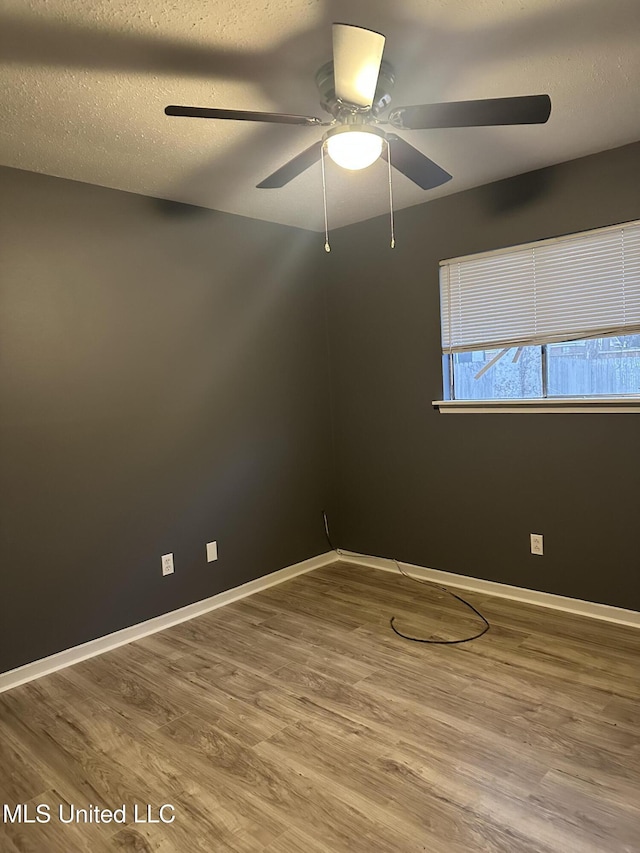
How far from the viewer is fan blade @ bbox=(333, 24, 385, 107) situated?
1544mm

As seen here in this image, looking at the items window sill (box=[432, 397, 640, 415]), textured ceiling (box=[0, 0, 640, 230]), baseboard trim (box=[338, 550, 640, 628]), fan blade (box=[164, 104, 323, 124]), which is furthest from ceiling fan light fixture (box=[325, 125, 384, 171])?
baseboard trim (box=[338, 550, 640, 628])

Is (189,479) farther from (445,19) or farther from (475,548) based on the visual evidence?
(445,19)

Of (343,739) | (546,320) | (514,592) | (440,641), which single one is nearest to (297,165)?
(546,320)

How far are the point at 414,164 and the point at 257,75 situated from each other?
650 mm

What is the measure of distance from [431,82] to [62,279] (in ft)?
6.26

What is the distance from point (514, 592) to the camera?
3.48m

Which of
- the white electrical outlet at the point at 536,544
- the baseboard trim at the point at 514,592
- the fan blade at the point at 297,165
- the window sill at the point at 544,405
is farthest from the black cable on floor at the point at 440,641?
the fan blade at the point at 297,165

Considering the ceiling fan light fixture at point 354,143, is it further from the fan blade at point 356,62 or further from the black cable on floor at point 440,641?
the black cable on floor at point 440,641

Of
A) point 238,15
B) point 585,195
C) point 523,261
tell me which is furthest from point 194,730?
point 585,195

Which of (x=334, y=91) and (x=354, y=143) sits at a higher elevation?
(x=334, y=91)

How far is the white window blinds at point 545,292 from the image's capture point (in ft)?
9.75

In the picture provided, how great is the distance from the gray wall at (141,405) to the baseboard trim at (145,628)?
4cm

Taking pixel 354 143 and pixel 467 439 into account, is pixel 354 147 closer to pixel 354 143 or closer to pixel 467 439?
pixel 354 143

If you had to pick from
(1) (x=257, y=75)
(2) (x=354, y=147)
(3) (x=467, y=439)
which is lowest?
(3) (x=467, y=439)
